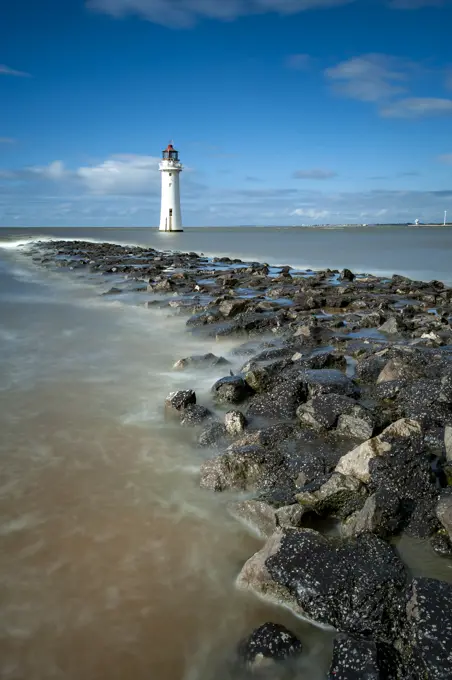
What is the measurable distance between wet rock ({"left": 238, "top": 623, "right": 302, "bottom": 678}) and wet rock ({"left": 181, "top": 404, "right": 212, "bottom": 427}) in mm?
2967

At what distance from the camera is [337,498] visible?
383 cm

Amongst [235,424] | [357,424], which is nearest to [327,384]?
[357,424]

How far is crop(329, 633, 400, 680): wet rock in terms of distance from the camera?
2445mm

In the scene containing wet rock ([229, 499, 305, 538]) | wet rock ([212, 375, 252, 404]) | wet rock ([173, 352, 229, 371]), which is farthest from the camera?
wet rock ([173, 352, 229, 371])

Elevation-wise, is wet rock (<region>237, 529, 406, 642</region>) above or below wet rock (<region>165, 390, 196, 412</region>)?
below

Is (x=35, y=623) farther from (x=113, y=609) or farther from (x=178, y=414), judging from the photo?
(x=178, y=414)

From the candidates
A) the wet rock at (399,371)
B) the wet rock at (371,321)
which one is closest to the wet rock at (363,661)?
the wet rock at (399,371)

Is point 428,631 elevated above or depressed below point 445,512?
below

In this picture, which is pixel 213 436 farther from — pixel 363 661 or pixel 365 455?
pixel 363 661

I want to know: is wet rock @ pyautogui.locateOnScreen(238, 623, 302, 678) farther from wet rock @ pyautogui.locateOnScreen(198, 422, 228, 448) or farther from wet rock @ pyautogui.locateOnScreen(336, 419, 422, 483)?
wet rock @ pyautogui.locateOnScreen(198, 422, 228, 448)

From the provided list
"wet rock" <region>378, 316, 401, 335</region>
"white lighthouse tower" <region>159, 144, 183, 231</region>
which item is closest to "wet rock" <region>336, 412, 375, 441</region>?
"wet rock" <region>378, 316, 401, 335</region>

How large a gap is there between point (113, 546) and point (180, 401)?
2.42m

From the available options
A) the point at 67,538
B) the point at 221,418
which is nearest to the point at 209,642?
the point at 67,538

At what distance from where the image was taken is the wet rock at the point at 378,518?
3.49m
